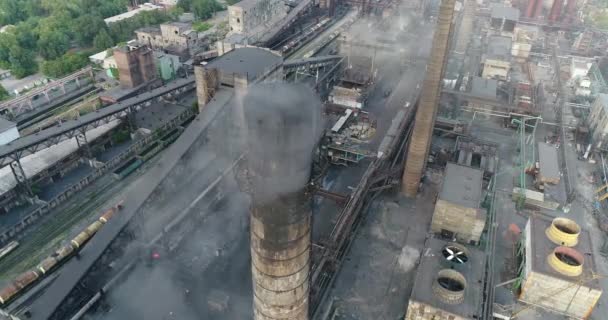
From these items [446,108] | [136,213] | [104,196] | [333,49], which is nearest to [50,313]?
[136,213]

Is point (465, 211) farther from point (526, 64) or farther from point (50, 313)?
point (526, 64)

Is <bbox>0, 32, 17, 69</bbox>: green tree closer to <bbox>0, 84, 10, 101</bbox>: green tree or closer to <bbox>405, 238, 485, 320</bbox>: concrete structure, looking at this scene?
<bbox>0, 84, 10, 101</bbox>: green tree

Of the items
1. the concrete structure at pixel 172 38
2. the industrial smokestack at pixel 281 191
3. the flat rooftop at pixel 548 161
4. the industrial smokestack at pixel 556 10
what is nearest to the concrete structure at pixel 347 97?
the flat rooftop at pixel 548 161

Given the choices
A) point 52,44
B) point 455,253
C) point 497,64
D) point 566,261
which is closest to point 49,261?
point 455,253

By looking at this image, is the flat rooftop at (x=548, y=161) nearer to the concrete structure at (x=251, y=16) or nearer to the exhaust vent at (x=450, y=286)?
the exhaust vent at (x=450, y=286)

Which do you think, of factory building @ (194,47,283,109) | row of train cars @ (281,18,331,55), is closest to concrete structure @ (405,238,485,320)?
factory building @ (194,47,283,109)

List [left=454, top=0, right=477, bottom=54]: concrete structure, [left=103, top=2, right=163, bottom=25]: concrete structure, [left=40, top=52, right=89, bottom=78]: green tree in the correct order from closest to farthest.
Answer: [left=40, top=52, right=89, bottom=78]: green tree < [left=454, top=0, right=477, bottom=54]: concrete structure < [left=103, top=2, right=163, bottom=25]: concrete structure

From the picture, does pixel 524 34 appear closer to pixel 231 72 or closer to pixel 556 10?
pixel 556 10
